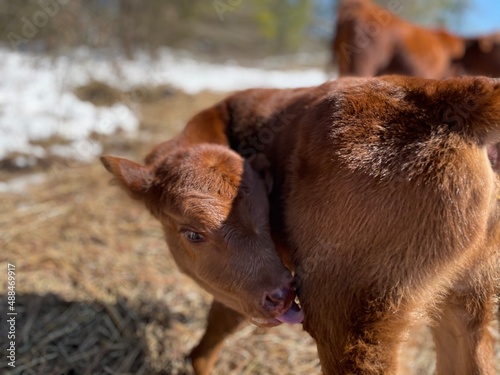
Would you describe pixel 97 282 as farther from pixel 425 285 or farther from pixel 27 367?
pixel 425 285

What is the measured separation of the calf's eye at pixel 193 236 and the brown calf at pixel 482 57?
6.59 meters

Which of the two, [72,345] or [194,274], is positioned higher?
[194,274]

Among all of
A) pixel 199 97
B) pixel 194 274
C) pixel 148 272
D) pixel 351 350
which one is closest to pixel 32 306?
pixel 148 272

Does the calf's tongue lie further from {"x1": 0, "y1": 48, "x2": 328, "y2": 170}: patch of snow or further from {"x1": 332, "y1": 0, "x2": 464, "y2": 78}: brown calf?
{"x1": 0, "y1": 48, "x2": 328, "y2": 170}: patch of snow

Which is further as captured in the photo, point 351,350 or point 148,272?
point 148,272

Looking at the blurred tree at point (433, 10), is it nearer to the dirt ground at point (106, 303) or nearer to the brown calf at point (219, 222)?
the dirt ground at point (106, 303)

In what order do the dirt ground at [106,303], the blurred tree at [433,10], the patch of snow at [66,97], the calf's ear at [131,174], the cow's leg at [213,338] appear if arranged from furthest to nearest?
the blurred tree at [433,10], the patch of snow at [66,97], the dirt ground at [106,303], the cow's leg at [213,338], the calf's ear at [131,174]

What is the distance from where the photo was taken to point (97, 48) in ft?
38.7

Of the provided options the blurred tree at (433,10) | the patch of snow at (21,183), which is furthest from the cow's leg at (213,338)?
the blurred tree at (433,10)

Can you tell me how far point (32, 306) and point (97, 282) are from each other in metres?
0.57

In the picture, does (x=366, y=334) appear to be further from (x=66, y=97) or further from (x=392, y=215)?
(x=66, y=97)

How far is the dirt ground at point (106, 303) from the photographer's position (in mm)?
3785

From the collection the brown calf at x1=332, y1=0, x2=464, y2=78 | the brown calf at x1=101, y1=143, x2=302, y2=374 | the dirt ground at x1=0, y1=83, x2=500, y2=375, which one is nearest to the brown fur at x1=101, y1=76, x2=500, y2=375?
the brown calf at x1=101, y1=143, x2=302, y2=374

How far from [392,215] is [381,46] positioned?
5.38 m
